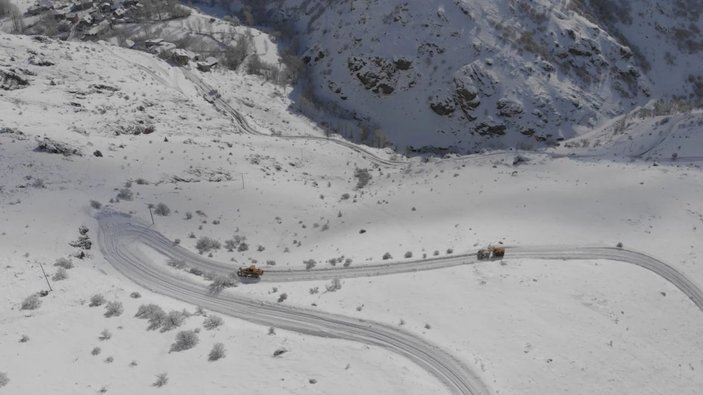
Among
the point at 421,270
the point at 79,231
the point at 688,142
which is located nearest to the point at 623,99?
the point at 688,142

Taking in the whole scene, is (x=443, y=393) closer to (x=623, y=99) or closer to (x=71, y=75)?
(x=71, y=75)

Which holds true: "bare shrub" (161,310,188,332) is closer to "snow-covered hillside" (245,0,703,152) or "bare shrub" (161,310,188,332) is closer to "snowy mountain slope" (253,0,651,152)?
"snow-covered hillside" (245,0,703,152)

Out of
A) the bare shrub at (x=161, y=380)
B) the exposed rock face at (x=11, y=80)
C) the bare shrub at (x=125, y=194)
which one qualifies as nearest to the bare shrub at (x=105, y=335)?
the bare shrub at (x=161, y=380)

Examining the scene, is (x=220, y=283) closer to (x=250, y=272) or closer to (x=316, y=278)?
(x=250, y=272)

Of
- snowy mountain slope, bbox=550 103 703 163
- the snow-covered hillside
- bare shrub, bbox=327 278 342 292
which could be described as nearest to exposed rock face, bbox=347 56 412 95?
the snow-covered hillside

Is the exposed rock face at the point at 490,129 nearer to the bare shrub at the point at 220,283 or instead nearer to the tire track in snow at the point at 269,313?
the tire track in snow at the point at 269,313

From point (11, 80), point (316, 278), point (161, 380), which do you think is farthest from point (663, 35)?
point (11, 80)
